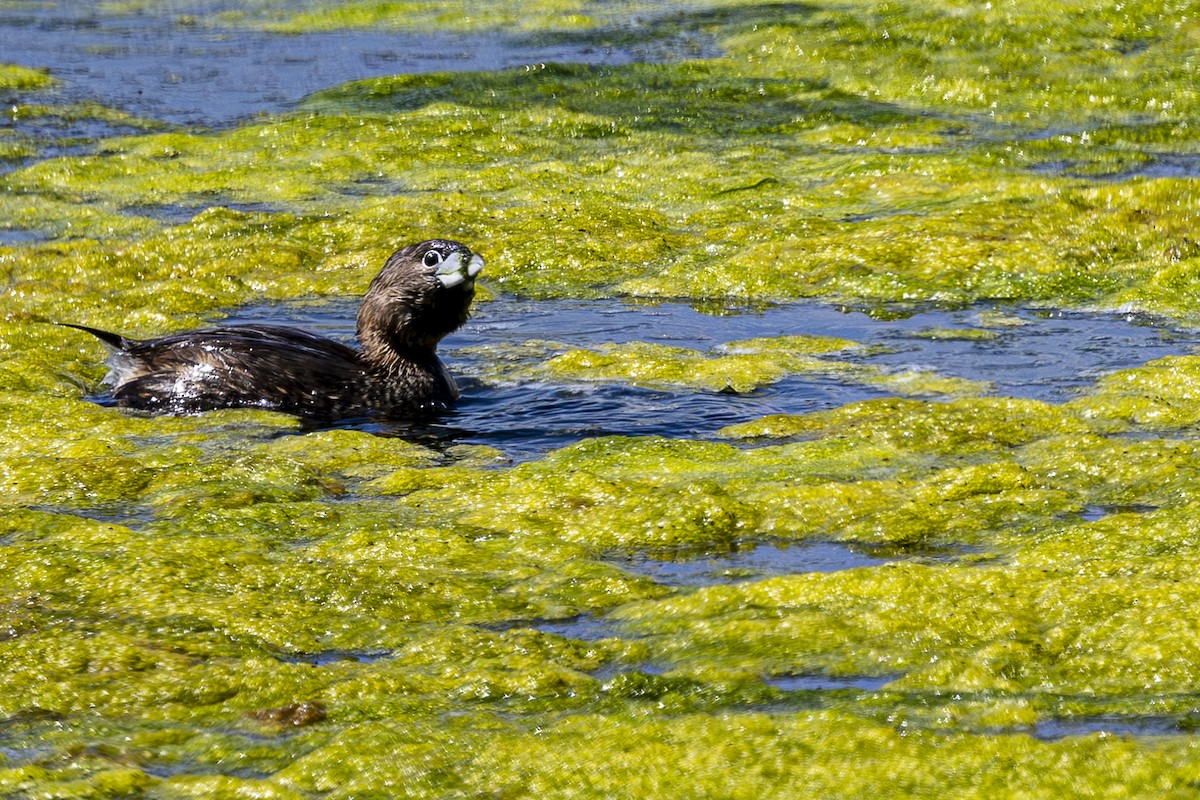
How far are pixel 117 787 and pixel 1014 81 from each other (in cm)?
1611

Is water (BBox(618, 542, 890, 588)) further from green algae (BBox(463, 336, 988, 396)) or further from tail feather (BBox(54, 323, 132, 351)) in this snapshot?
tail feather (BBox(54, 323, 132, 351))

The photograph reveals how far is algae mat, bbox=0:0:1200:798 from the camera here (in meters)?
5.02

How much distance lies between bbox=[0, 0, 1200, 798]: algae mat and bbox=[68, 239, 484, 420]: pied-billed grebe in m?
0.26

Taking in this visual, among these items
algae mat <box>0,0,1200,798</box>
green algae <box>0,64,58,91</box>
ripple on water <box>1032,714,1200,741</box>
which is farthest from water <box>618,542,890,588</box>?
green algae <box>0,64,58,91</box>

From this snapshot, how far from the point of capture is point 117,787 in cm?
473

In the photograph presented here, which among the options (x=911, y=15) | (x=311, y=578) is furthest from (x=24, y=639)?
(x=911, y=15)

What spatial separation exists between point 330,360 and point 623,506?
305 centimetres

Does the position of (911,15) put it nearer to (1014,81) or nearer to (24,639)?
(1014,81)

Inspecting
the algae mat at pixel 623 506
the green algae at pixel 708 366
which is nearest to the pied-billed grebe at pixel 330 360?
the algae mat at pixel 623 506

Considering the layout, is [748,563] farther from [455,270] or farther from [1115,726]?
[455,270]

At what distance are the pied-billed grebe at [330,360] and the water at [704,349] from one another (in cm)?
30

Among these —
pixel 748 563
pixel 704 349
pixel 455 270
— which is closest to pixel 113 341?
pixel 455 270

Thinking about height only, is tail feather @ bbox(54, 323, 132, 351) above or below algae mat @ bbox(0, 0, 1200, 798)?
above

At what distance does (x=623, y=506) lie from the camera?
24.6 feet
